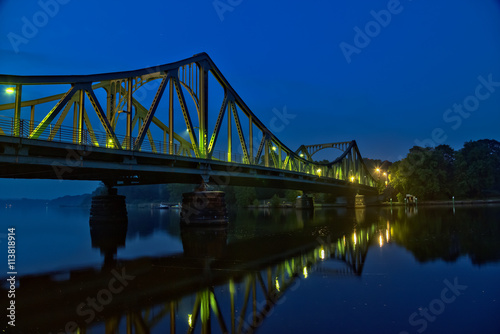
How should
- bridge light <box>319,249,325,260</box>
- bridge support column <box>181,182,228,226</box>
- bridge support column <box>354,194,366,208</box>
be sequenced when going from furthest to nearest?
bridge support column <box>354,194,366,208</box> → bridge support column <box>181,182,228,226</box> → bridge light <box>319,249,325,260</box>

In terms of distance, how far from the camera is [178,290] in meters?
9.94

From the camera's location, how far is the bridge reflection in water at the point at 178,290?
7457mm

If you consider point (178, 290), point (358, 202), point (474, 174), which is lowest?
point (178, 290)

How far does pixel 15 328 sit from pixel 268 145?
46241 mm

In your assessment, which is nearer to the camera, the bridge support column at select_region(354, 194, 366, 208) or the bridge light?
the bridge light

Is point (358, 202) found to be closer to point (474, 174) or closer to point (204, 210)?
point (474, 174)

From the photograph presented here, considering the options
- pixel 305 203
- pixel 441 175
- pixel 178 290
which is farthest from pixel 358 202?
pixel 178 290

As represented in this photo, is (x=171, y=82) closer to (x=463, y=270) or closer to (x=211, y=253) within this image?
(x=211, y=253)

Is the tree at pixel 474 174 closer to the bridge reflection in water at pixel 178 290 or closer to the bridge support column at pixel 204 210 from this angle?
the bridge support column at pixel 204 210

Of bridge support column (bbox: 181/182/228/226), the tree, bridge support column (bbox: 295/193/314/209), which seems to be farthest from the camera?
the tree

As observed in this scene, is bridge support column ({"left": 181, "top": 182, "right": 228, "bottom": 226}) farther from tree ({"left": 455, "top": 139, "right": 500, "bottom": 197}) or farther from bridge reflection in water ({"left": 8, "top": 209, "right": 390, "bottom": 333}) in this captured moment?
tree ({"left": 455, "top": 139, "right": 500, "bottom": 197})

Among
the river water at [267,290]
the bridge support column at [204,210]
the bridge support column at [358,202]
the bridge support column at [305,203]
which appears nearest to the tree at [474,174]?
the bridge support column at [358,202]

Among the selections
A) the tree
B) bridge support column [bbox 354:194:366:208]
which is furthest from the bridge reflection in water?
the tree

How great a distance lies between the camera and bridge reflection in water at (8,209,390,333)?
7457 millimetres
